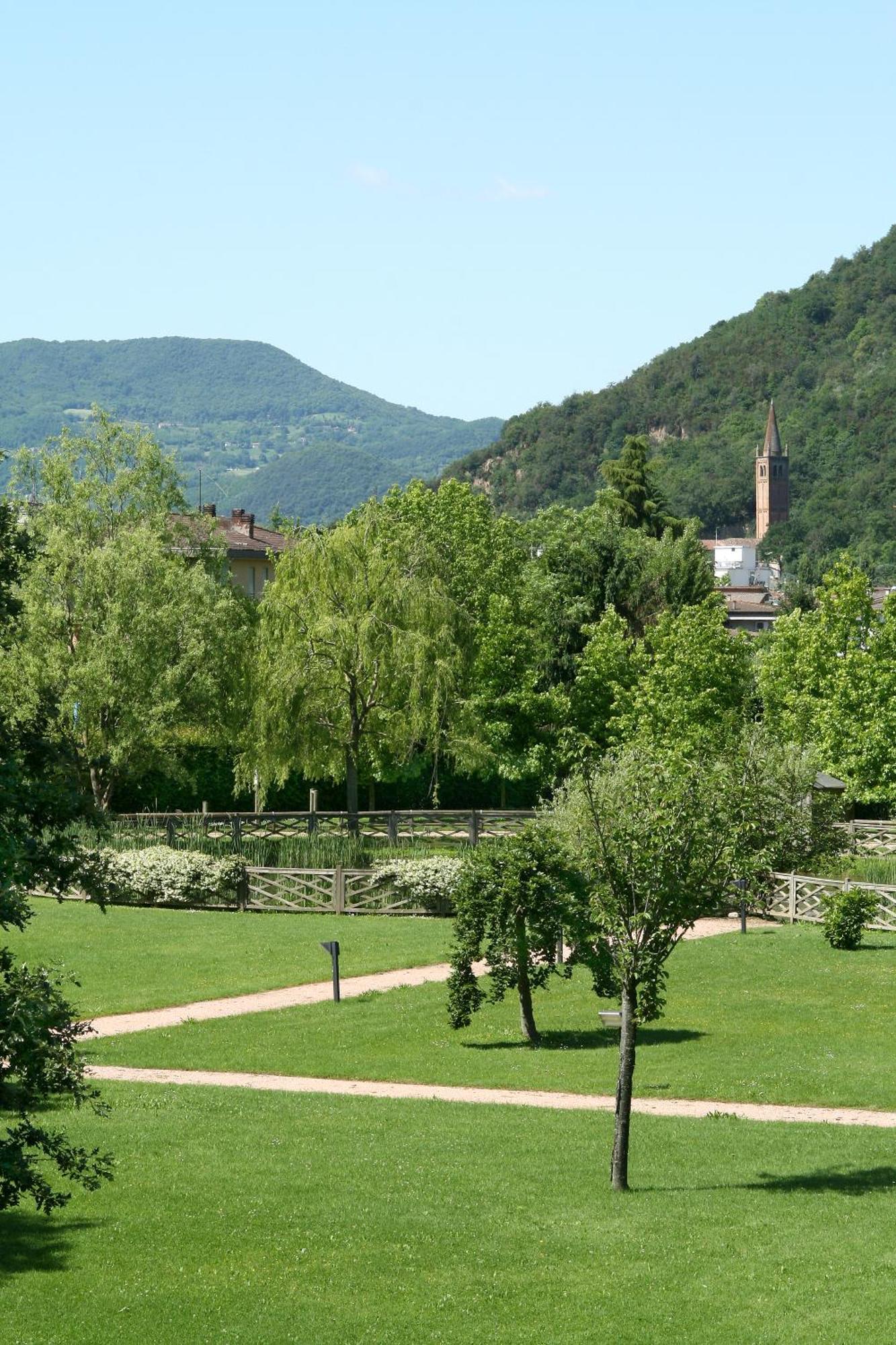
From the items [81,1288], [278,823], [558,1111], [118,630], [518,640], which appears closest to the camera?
[81,1288]

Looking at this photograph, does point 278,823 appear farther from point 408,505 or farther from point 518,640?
point 408,505

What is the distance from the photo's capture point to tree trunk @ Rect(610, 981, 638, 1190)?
57.5 feet

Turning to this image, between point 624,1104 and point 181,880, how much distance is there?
25.7 metres

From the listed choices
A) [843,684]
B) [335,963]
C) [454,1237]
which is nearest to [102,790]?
[335,963]

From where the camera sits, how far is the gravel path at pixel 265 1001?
2844 cm

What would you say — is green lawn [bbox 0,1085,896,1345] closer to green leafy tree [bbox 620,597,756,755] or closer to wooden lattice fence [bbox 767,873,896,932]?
wooden lattice fence [bbox 767,873,896,932]

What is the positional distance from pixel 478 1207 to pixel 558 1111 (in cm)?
556

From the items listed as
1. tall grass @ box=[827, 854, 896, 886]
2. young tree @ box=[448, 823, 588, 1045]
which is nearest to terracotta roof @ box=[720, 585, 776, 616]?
tall grass @ box=[827, 854, 896, 886]

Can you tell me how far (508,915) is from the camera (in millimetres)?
25547

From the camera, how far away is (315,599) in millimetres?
49750

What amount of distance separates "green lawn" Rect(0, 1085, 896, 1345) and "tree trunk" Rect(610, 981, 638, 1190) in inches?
10.8

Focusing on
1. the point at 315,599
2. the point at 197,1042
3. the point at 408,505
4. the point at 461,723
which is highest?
the point at 408,505

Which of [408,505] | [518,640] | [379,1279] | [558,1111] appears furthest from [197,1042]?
[408,505]

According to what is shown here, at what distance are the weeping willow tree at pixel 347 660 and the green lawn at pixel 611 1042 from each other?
1785 centimetres
